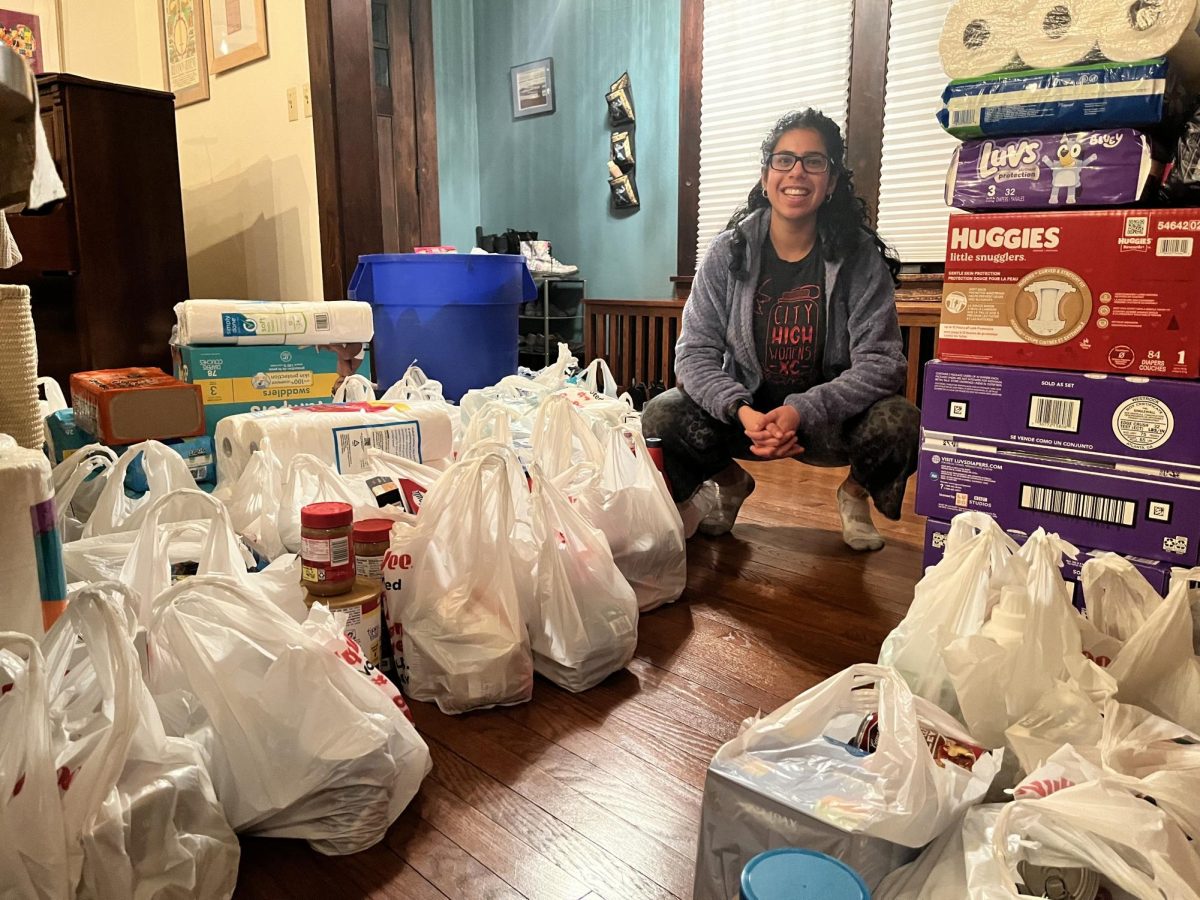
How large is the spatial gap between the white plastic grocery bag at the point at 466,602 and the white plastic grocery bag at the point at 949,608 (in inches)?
19.4

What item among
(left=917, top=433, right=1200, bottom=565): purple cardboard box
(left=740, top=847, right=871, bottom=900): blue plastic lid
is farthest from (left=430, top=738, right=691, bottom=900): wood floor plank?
(left=917, top=433, right=1200, bottom=565): purple cardboard box

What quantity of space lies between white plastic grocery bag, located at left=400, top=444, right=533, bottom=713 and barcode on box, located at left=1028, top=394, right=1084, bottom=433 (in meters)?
0.75

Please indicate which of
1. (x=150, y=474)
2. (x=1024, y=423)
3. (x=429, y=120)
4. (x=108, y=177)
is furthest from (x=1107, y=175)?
(x=429, y=120)

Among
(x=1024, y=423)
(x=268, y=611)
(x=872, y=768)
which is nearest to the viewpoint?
(x=872, y=768)

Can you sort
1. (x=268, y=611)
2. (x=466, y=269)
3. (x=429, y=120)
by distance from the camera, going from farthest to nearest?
(x=429, y=120), (x=466, y=269), (x=268, y=611)

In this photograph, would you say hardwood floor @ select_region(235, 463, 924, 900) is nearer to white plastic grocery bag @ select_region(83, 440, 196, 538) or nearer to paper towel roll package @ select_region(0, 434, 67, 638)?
paper towel roll package @ select_region(0, 434, 67, 638)

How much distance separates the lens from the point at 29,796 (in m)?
0.66

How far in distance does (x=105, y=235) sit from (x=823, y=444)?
79.9 inches

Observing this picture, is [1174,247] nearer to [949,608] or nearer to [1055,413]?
[1055,413]

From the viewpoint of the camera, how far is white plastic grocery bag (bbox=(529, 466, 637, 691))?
1.23 metres

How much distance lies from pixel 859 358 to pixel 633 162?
7.11 feet

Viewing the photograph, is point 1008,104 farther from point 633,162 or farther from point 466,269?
point 633,162

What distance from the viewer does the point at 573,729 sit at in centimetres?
114

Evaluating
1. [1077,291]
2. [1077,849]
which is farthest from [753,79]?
[1077,849]
